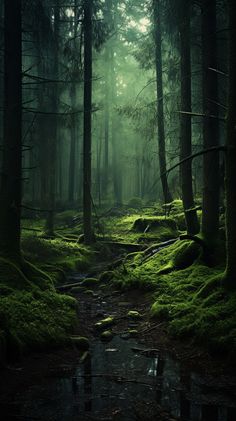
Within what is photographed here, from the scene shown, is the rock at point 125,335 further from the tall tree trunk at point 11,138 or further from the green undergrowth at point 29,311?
the tall tree trunk at point 11,138

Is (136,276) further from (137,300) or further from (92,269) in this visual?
(92,269)

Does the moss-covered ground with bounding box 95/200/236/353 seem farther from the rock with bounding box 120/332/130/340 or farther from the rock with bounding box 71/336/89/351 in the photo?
the rock with bounding box 71/336/89/351

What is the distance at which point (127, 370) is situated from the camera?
5.59 m

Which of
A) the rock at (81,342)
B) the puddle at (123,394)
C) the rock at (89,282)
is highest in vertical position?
the rock at (89,282)

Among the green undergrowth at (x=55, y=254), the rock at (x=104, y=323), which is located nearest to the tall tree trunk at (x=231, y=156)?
the rock at (x=104, y=323)

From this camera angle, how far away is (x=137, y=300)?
30.8ft

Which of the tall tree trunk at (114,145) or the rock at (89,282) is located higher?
the tall tree trunk at (114,145)

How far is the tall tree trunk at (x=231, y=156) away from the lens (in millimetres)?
6871

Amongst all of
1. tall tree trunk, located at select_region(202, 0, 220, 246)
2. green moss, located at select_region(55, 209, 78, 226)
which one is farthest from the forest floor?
green moss, located at select_region(55, 209, 78, 226)

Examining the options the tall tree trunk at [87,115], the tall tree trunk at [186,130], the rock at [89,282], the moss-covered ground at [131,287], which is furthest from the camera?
the tall tree trunk at [87,115]

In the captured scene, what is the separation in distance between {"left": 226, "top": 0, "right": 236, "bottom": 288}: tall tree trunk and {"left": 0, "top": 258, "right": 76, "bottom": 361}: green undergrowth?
3.29 metres

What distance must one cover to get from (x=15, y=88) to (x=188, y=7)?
4867 millimetres

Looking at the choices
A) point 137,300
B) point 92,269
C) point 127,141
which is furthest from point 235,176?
point 127,141

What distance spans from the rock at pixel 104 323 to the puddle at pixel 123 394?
1689 millimetres
